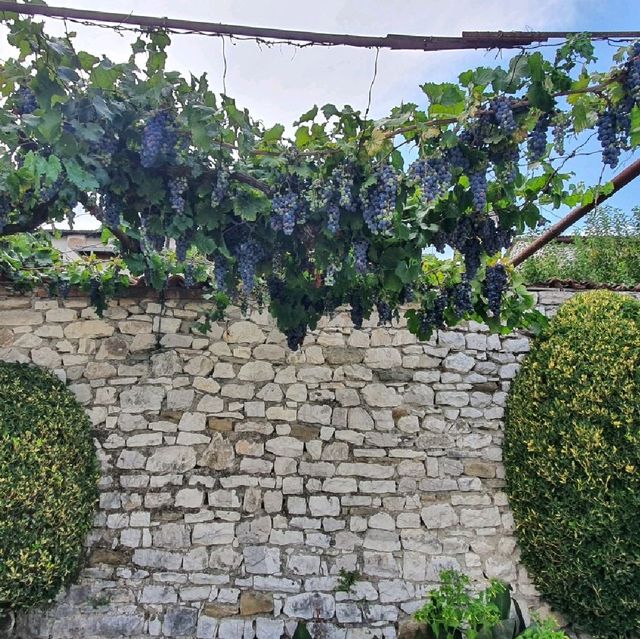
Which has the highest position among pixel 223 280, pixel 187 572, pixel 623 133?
pixel 623 133


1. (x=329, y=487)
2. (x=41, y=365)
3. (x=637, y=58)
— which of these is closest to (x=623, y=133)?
(x=637, y=58)

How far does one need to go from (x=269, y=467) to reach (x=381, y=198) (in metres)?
2.28

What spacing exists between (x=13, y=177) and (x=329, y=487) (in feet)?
8.53

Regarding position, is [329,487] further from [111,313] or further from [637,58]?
[637,58]

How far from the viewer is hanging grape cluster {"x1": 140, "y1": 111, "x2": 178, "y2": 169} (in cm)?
190

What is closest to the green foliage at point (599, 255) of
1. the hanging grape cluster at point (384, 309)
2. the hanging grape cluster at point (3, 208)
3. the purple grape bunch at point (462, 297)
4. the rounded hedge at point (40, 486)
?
the purple grape bunch at point (462, 297)

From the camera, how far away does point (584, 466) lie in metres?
3.28

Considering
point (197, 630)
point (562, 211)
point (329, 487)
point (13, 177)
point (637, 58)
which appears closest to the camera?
point (637, 58)

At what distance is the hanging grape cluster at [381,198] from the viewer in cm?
199

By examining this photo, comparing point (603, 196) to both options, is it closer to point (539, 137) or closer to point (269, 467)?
point (539, 137)

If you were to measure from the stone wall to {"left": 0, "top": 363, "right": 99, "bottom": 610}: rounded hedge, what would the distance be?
0.21m

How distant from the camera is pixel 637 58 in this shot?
1672 millimetres

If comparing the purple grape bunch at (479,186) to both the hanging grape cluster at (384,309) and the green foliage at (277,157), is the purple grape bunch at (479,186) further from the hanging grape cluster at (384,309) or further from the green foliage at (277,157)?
the hanging grape cluster at (384,309)

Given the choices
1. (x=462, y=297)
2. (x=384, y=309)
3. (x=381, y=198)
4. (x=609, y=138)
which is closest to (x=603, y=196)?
(x=462, y=297)
